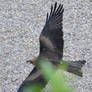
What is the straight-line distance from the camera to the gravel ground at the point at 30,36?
4055 mm

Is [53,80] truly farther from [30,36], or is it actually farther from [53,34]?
[30,36]

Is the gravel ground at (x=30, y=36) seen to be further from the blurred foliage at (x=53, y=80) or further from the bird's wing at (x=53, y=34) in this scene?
the blurred foliage at (x=53, y=80)

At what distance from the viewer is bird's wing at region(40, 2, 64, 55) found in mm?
2324

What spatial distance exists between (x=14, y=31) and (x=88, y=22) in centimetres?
110

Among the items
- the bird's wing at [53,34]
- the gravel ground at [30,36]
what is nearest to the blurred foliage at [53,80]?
the bird's wing at [53,34]

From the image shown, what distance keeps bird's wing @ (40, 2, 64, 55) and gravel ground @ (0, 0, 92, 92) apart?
1.38 metres

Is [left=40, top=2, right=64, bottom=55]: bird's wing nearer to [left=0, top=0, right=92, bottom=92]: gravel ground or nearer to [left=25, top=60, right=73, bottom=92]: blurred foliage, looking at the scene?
[left=0, top=0, right=92, bottom=92]: gravel ground

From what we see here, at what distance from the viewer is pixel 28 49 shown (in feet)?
14.4

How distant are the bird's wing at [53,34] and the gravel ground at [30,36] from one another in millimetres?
1383

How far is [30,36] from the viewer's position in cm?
453

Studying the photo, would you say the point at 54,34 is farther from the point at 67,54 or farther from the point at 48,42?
the point at 67,54

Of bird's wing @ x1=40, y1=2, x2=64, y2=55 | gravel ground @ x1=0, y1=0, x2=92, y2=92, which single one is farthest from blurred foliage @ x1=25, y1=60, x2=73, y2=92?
gravel ground @ x1=0, y1=0, x2=92, y2=92

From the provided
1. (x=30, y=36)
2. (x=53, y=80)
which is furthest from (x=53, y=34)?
(x=30, y=36)

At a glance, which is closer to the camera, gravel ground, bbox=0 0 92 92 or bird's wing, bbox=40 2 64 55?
bird's wing, bbox=40 2 64 55
